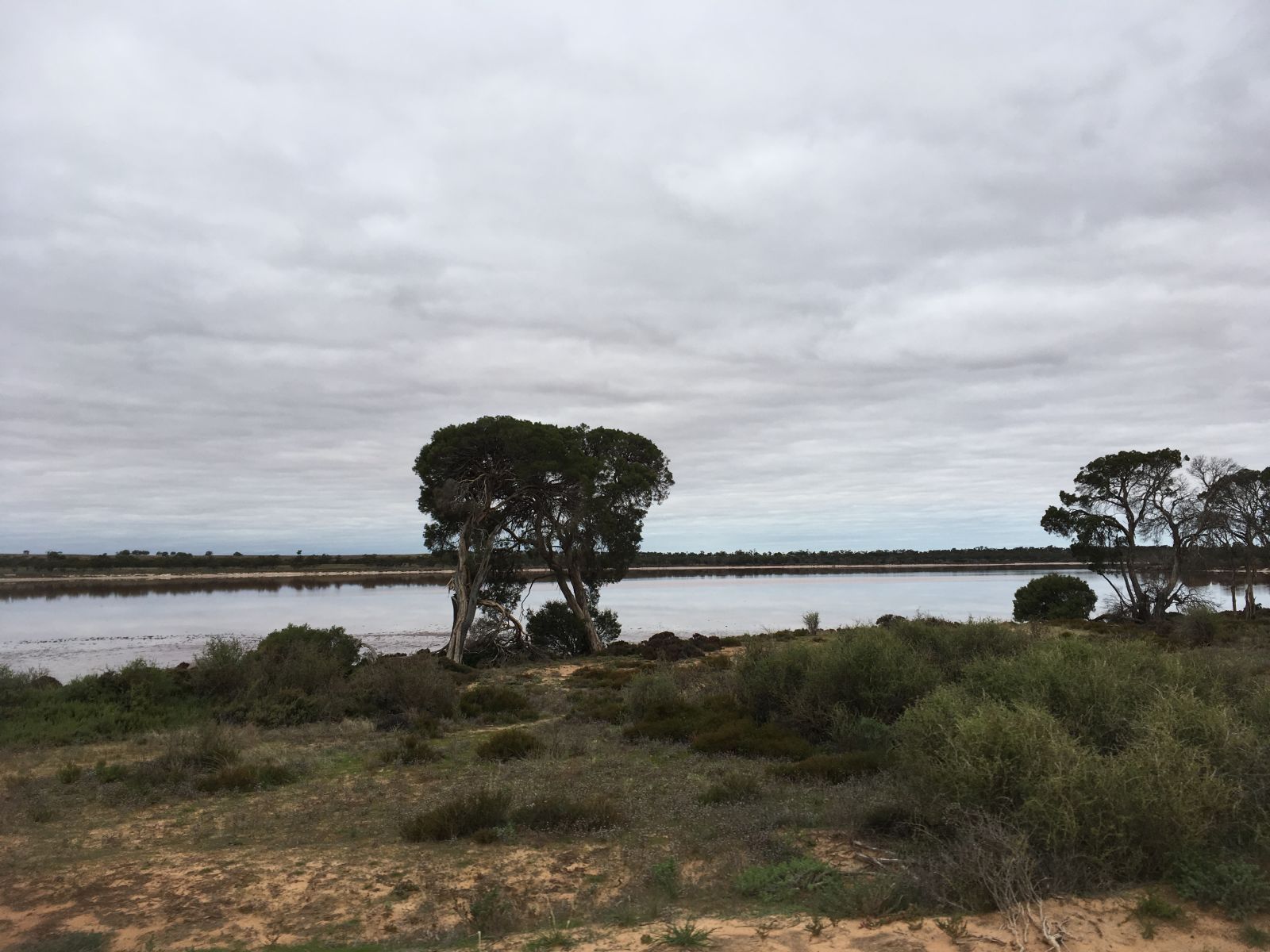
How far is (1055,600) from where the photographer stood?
115 feet

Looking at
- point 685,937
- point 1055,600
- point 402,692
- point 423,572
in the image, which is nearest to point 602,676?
point 402,692

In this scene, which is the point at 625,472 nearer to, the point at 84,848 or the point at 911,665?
the point at 911,665

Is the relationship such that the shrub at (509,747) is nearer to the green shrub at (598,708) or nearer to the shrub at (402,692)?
the green shrub at (598,708)

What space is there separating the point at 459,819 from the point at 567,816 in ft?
3.78

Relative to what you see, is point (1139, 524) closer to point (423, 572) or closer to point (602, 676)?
point (602, 676)

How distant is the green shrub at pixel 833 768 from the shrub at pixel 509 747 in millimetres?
4052

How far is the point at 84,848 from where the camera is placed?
803 cm

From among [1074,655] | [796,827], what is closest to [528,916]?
A: [796,827]

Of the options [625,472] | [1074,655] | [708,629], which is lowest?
[708,629]

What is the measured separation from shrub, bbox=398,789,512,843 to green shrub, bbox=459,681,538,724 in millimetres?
7328

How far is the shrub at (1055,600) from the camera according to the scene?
34.5 m

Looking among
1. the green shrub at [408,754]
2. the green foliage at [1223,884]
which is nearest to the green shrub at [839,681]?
the green shrub at [408,754]

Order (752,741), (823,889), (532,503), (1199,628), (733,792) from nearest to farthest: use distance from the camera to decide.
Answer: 1. (823,889)
2. (733,792)
3. (752,741)
4. (1199,628)
5. (532,503)

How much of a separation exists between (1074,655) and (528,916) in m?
7.55
